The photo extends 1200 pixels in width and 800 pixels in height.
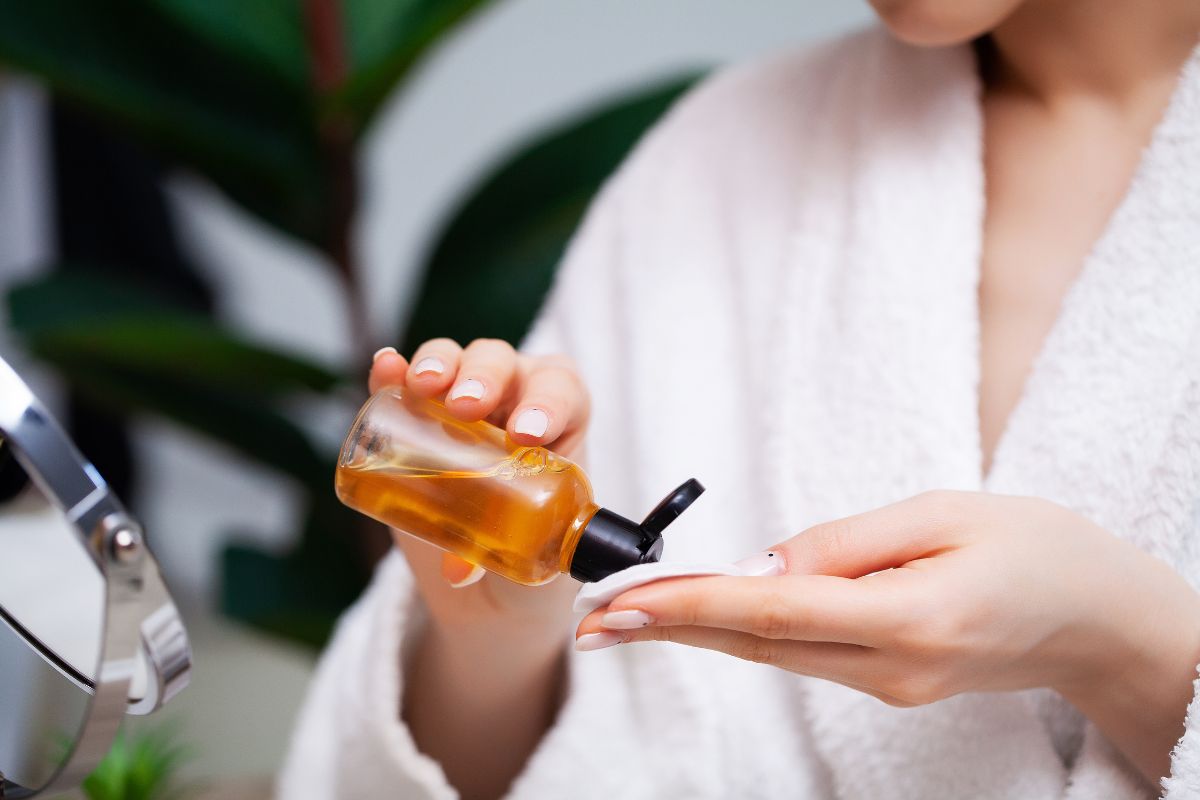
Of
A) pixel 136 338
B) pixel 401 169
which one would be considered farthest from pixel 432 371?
pixel 401 169

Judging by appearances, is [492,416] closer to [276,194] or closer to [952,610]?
[952,610]

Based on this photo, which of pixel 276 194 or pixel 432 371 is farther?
pixel 276 194

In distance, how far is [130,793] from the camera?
643 mm

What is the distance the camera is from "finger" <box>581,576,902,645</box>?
0.38 m

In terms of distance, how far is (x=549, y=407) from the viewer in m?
0.46

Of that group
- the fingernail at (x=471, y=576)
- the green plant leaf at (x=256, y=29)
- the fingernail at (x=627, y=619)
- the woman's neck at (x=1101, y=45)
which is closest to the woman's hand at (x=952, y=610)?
Result: the fingernail at (x=627, y=619)

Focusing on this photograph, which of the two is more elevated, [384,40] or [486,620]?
[384,40]

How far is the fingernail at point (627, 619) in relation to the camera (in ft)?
1.25

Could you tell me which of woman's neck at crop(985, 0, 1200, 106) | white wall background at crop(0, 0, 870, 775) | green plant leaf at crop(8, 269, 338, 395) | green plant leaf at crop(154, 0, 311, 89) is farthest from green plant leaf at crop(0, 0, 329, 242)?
woman's neck at crop(985, 0, 1200, 106)

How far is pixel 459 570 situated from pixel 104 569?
217 mm

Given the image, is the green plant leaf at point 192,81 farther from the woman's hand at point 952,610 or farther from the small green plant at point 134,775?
the woman's hand at point 952,610

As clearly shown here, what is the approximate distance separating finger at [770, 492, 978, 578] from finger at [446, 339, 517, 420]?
0.47ft

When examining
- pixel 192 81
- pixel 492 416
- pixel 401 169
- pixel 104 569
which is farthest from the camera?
pixel 401 169

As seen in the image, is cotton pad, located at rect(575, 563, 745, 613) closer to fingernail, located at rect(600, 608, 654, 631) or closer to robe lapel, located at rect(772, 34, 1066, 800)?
fingernail, located at rect(600, 608, 654, 631)
